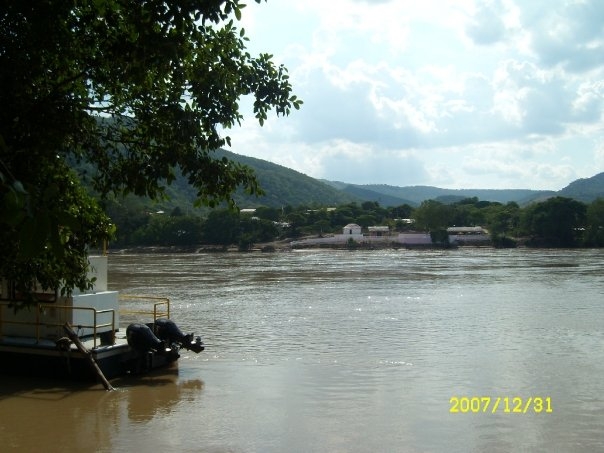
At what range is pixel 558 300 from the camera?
2939cm

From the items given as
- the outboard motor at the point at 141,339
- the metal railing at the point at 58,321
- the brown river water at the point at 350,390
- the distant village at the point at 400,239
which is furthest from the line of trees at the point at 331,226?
the outboard motor at the point at 141,339

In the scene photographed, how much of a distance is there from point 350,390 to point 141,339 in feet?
13.9

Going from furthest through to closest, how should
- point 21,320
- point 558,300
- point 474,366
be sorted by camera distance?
point 558,300, point 474,366, point 21,320

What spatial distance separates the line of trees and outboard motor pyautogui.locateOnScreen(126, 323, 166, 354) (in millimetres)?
76887

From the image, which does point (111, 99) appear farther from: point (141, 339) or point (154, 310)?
point (154, 310)

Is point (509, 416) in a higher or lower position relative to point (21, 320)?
lower

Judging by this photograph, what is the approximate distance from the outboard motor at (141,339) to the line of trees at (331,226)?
7689cm

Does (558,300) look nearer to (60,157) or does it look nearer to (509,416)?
(509,416)

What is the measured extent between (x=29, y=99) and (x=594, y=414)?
10344 mm

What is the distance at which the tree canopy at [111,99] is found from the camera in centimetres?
570

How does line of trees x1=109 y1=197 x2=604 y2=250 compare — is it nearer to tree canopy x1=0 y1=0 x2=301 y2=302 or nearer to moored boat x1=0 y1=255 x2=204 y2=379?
moored boat x1=0 y1=255 x2=204 y2=379

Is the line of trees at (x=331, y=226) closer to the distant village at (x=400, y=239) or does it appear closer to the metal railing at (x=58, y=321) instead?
the distant village at (x=400, y=239)

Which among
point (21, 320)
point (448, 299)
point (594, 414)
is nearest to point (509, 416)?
point (594, 414)
